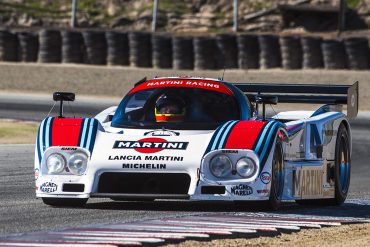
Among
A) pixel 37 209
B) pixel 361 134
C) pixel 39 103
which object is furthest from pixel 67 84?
pixel 37 209

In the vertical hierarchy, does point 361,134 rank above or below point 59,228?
below

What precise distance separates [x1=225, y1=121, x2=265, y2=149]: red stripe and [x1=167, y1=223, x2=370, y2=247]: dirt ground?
114 cm

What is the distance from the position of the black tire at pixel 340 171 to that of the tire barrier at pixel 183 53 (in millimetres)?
21803

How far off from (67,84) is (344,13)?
36.9ft

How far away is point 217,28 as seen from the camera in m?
41.9

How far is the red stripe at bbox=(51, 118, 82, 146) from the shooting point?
9.91m

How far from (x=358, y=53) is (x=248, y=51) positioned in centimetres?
301

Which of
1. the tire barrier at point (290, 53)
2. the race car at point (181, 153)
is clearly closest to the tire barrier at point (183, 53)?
the tire barrier at point (290, 53)

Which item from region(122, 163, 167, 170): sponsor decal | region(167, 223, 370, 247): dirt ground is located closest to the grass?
region(122, 163, 167, 170): sponsor decal

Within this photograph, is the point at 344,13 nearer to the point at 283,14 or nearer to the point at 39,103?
the point at 283,14

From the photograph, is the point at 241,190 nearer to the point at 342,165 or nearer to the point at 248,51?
the point at 342,165

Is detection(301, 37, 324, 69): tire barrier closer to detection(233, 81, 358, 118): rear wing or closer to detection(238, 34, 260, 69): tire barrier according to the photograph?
detection(238, 34, 260, 69): tire barrier

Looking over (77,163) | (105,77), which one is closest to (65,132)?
(77,163)

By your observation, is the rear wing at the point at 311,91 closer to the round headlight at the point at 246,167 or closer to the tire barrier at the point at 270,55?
the round headlight at the point at 246,167
